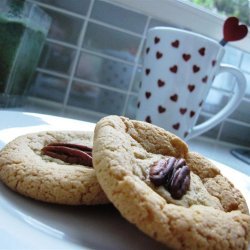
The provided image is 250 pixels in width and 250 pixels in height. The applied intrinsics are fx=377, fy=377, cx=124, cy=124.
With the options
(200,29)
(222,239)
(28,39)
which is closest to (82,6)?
(28,39)

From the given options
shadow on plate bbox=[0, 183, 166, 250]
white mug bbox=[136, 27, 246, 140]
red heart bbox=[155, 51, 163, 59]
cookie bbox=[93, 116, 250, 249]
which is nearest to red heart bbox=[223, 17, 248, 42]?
white mug bbox=[136, 27, 246, 140]

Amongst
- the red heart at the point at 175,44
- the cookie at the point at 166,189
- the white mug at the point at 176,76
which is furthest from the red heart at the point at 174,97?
the cookie at the point at 166,189

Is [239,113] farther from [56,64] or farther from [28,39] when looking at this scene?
[28,39]

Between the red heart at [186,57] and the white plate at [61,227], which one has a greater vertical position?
the red heart at [186,57]

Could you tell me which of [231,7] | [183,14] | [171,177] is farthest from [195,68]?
[231,7]

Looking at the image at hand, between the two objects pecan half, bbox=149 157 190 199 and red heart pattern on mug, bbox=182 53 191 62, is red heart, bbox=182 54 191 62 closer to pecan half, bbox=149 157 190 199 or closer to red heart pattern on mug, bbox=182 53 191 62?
red heart pattern on mug, bbox=182 53 191 62

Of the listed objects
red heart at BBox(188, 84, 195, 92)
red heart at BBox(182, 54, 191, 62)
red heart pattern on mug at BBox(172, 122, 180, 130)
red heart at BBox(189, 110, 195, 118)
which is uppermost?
red heart at BBox(182, 54, 191, 62)

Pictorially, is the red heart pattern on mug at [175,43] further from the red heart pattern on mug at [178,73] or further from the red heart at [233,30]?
the red heart at [233,30]
